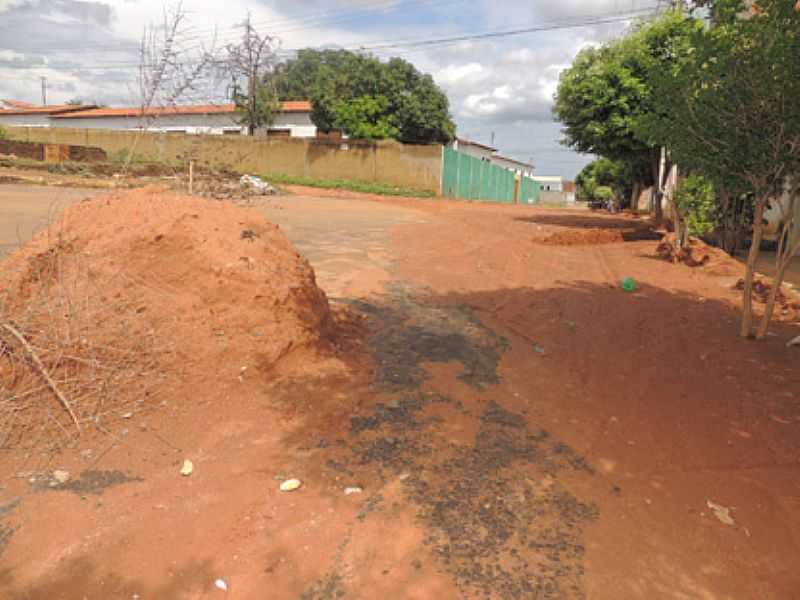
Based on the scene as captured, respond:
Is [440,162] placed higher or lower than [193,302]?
higher

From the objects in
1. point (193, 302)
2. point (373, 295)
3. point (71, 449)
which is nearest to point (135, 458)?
point (71, 449)

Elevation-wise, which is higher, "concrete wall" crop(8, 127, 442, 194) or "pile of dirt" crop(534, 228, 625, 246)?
"concrete wall" crop(8, 127, 442, 194)

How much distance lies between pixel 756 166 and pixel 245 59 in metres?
29.0

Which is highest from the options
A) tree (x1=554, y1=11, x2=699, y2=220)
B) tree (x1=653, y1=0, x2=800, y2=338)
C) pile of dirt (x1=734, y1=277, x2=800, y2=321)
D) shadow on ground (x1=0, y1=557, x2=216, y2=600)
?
tree (x1=554, y1=11, x2=699, y2=220)

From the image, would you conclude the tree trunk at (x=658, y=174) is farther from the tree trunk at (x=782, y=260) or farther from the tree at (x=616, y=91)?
the tree trunk at (x=782, y=260)

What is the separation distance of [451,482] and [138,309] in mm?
2522

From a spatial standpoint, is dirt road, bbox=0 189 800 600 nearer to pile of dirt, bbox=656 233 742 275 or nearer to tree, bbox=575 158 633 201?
pile of dirt, bbox=656 233 742 275

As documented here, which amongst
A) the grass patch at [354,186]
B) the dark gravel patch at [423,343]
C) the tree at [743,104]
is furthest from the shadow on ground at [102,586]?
the grass patch at [354,186]

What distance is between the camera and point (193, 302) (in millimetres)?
4160

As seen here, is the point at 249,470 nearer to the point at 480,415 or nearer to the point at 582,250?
the point at 480,415

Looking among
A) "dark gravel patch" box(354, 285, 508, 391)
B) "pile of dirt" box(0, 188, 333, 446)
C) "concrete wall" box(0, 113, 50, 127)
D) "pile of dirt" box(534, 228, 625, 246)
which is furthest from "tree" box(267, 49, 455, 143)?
"concrete wall" box(0, 113, 50, 127)

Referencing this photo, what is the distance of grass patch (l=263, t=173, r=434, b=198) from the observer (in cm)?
2641

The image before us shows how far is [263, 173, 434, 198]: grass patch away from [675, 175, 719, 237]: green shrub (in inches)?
658

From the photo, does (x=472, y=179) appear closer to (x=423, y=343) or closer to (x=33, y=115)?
(x=423, y=343)
